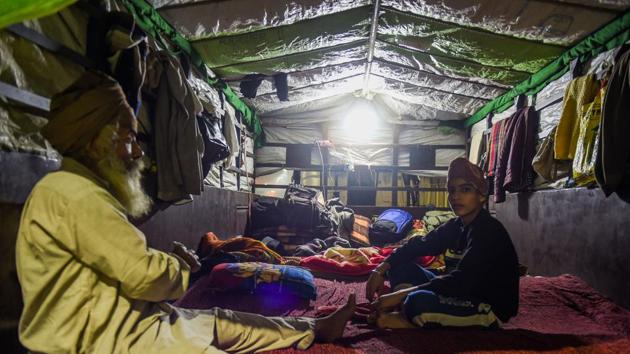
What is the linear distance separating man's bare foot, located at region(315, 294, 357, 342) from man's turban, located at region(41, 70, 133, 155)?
1.43m

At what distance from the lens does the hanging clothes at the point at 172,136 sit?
2697mm

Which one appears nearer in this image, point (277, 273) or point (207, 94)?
point (277, 273)

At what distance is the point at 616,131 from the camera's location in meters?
2.58

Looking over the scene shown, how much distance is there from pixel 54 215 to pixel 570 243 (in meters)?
4.17

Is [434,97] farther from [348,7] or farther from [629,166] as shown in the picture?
[629,166]

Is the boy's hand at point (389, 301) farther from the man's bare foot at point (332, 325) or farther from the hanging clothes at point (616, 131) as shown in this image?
the hanging clothes at point (616, 131)

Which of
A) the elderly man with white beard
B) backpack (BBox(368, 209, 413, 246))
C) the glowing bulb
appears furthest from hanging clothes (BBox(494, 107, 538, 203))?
the elderly man with white beard

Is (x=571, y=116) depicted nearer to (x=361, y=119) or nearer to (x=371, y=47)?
(x=371, y=47)

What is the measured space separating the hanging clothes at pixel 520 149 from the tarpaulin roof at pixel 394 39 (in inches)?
17.6

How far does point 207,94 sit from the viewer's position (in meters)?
4.18

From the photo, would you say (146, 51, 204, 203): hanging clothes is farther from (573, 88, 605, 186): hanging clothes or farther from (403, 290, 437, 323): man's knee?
(573, 88, 605, 186): hanging clothes

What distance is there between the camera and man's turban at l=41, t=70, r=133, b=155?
131cm

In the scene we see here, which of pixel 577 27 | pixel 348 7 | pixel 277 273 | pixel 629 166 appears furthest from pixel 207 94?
pixel 629 166

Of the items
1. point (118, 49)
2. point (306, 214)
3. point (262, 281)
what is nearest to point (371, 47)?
point (306, 214)
